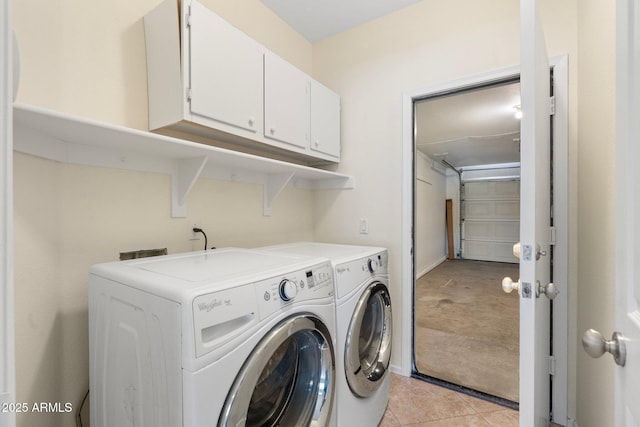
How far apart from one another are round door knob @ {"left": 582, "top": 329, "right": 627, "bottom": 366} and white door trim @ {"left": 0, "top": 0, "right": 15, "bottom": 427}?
931mm

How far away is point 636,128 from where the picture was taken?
1.61ft

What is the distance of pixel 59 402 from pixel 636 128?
1860 mm

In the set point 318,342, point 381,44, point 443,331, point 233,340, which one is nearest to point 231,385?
point 233,340

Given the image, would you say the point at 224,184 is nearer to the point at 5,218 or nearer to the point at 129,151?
the point at 129,151

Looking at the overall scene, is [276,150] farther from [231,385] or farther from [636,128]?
[636,128]

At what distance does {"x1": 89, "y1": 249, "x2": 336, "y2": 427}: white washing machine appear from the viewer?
0.70 m

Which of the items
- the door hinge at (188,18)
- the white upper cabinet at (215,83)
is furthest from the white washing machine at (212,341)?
the door hinge at (188,18)

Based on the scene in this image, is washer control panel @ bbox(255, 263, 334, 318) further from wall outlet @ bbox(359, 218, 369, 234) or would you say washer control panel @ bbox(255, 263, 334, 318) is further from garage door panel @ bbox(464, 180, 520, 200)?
garage door panel @ bbox(464, 180, 520, 200)

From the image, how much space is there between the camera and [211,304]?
0.74 metres

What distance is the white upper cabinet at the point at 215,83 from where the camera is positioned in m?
1.24

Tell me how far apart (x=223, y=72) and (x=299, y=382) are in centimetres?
144

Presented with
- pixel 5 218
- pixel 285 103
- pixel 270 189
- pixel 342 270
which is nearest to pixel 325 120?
pixel 285 103

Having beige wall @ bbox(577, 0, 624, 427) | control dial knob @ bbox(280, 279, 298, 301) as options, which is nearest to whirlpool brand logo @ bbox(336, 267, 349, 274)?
control dial knob @ bbox(280, 279, 298, 301)

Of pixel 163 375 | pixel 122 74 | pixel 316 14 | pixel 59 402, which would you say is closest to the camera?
pixel 163 375
